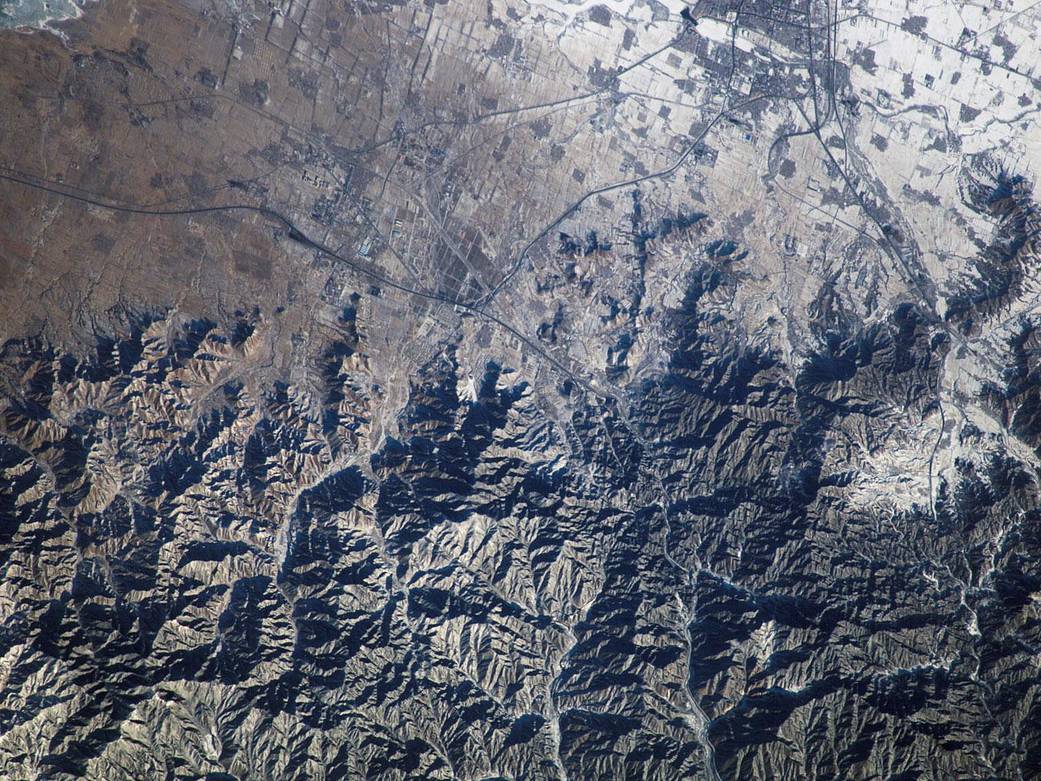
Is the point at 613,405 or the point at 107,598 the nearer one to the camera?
the point at 107,598

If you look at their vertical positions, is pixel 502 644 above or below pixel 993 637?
below

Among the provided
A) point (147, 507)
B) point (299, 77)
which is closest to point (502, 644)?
point (147, 507)

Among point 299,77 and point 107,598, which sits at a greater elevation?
point 299,77

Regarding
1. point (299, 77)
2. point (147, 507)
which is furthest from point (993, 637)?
point (299, 77)

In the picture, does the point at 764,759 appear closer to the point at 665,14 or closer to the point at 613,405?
the point at 613,405

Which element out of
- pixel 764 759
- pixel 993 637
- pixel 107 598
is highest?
pixel 993 637

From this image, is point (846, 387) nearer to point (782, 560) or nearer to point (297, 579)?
point (782, 560)

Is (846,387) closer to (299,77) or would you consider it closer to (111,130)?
(299,77)

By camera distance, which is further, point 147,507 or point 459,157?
point 459,157

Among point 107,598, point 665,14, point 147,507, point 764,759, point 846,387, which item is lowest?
point 107,598
